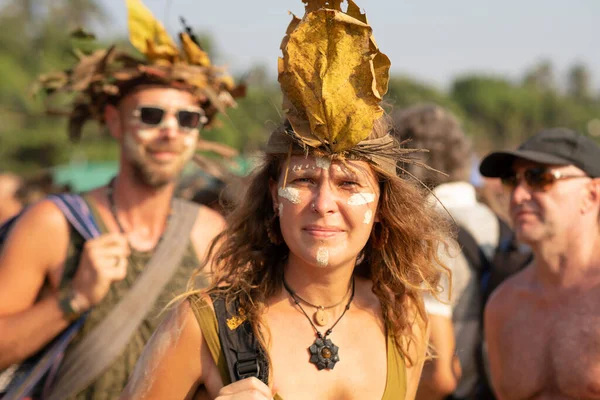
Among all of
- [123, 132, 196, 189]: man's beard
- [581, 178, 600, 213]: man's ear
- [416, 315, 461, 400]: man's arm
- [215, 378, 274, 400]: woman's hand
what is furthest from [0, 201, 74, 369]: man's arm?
[581, 178, 600, 213]: man's ear

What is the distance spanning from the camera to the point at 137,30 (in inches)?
205

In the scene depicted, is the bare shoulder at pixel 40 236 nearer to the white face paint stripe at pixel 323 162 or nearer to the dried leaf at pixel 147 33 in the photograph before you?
the dried leaf at pixel 147 33

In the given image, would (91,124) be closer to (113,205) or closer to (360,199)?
(113,205)

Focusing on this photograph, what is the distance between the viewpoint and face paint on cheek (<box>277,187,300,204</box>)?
291cm

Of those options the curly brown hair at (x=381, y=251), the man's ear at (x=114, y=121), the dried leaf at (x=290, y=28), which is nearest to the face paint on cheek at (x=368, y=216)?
the curly brown hair at (x=381, y=251)

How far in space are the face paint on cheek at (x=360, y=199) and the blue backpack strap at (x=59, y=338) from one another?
2030mm

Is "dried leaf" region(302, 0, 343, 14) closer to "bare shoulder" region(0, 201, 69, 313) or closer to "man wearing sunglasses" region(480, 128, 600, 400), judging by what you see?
"man wearing sunglasses" region(480, 128, 600, 400)

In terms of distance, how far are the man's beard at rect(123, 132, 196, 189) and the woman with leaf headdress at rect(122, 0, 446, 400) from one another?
5.56 feet

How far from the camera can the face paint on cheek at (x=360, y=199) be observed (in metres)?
2.95

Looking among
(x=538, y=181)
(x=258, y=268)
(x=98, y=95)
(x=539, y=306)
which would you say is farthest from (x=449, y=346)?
(x=98, y=95)

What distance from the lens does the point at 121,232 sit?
15.4 feet

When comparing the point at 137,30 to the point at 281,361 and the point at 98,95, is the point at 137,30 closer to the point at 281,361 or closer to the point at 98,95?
the point at 98,95

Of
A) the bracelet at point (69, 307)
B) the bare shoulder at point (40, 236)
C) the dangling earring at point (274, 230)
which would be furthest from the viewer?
the bare shoulder at point (40, 236)

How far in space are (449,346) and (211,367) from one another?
2022 millimetres
